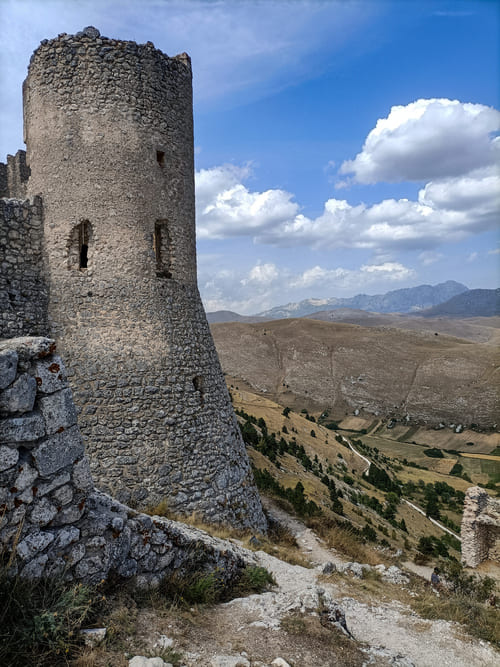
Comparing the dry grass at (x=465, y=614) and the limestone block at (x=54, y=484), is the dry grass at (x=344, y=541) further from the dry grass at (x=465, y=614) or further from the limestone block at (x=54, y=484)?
the limestone block at (x=54, y=484)

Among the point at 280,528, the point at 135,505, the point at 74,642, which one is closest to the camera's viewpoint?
the point at 74,642

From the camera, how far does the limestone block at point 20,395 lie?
3895mm

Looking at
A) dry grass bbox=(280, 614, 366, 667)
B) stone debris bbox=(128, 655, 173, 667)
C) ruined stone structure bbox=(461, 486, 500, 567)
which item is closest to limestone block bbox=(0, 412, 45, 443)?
stone debris bbox=(128, 655, 173, 667)

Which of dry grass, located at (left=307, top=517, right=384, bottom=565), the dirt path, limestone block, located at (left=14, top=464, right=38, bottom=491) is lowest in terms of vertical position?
dry grass, located at (left=307, top=517, right=384, bottom=565)

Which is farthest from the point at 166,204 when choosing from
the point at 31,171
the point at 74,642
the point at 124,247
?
the point at 74,642

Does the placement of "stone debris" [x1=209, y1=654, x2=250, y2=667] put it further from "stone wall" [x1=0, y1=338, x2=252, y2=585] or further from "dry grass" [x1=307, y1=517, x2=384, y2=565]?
"dry grass" [x1=307, y1=517, x2=384, y2=565]

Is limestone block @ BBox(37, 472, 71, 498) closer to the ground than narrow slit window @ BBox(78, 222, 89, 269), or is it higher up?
closer to the ground

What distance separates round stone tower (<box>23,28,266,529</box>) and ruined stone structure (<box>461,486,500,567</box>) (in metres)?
11.0

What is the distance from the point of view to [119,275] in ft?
32.0

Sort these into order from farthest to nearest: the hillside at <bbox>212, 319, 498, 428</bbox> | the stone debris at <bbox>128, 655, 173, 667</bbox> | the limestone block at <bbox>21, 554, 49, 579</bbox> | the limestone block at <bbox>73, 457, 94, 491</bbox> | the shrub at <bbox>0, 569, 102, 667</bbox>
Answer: the hillside at <bbox>212, 319, 498, 428</bbox>, the limestone block at <bbox>73, 457, 94, 491</bbox>, the limestone block at <bbox>21, 554, 49, 579</bbox>, the stone debris at <bbox>128, 655, 173, 667</bbox>, the shrub at <bbox>0, 569, 102, 667</bbox>

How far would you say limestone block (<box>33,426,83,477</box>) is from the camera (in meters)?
4.10

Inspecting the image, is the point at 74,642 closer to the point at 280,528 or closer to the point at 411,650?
the point at 411,650

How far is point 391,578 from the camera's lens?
33.7 ft

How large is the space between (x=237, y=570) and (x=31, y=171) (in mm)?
9762
